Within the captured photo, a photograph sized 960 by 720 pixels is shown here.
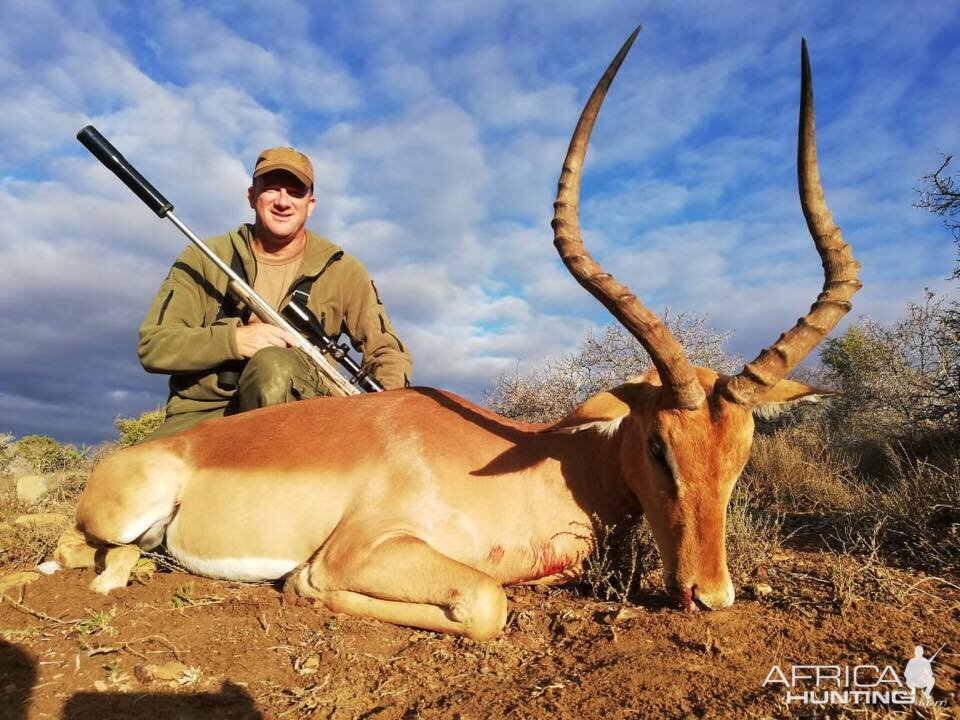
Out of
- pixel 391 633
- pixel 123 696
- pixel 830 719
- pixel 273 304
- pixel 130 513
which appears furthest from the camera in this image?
pixel 273 304

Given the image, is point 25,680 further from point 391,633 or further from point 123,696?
point 391,633

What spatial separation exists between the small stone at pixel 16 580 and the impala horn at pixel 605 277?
3.75m

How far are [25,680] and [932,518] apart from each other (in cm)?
541

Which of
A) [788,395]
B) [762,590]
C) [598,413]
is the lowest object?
[762,590]

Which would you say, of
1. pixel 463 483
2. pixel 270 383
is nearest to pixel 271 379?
pixel 270 383

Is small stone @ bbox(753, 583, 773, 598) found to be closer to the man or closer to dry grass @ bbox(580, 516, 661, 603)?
dry grass @ bbox(580, 516, 661, 603)

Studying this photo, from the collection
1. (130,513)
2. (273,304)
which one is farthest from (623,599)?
(273,304)

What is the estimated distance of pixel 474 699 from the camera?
2457mm

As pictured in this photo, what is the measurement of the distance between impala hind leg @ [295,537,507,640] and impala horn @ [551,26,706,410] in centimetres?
136

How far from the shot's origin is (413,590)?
3219 millimetres

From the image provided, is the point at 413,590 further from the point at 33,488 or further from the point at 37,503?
the point at 33,488

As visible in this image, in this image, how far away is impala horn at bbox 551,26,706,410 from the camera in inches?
128

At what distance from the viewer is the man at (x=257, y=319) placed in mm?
5484

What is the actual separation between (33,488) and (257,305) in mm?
4948
